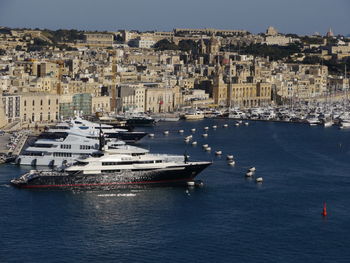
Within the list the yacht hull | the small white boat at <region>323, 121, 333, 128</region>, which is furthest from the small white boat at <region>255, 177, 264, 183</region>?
the small white boat at <region>323, 121, 333, 128</region>

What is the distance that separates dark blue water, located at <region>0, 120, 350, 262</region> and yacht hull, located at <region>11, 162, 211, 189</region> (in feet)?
0.73

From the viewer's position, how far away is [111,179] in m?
14.9

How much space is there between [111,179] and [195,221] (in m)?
2.44

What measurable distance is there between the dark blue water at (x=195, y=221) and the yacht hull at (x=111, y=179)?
221mm

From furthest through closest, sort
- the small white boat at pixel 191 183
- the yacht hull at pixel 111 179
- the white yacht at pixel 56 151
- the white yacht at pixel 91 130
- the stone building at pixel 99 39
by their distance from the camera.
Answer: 1. the stone building at pixel 99 39
2. the white yacht at pixel 91 130
3. the white yacht at pixel 56 151
4. the small white boat at pixel 191 183
5. the yacht hull at pixel 111 179

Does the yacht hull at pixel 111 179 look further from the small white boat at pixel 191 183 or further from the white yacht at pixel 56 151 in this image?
the white yacht at pixel 56 151

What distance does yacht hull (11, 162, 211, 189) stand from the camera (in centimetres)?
1470

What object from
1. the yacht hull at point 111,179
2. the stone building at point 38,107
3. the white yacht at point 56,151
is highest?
Answer: the stone building at point 38,107

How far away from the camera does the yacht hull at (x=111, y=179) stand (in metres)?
14.7

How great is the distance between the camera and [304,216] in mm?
13242

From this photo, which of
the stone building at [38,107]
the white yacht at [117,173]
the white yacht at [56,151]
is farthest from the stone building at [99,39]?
the white yacht at [117,173]

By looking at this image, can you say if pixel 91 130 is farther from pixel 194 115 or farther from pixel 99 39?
pixel 99 39

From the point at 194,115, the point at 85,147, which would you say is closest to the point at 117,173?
A: the point at 85,147

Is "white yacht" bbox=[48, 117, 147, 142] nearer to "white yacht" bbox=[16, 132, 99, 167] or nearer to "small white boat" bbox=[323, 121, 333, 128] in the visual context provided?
"white yacht" bbox=[16, 132, 99, 167]
